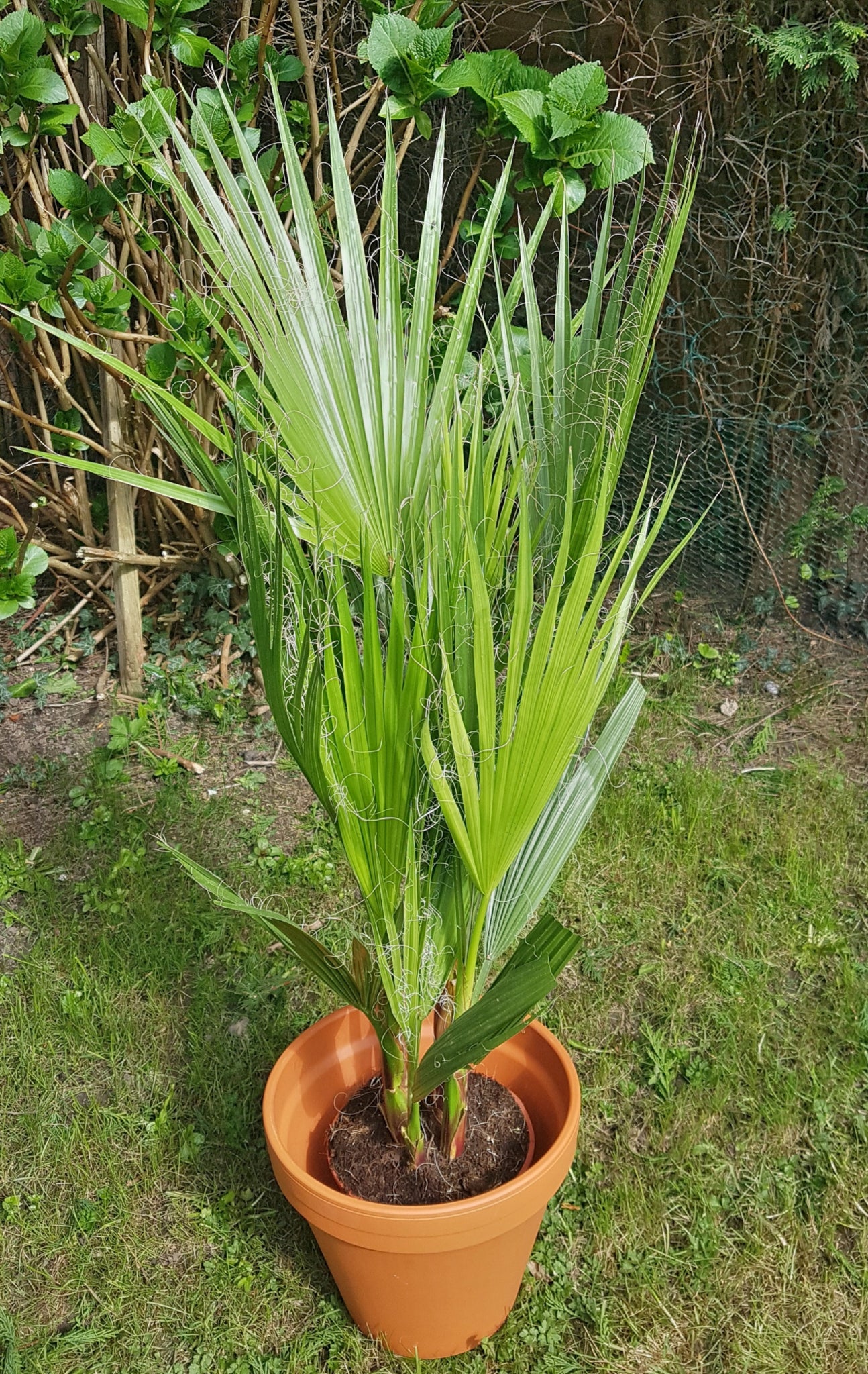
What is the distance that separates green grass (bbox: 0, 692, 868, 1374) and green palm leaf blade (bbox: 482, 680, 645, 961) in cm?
64

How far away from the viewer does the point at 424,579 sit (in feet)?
3.35

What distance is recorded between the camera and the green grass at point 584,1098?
4.81 ft

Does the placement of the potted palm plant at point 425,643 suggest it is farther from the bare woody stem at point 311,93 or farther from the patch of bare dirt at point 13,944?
the bare woody stem at point 311,93

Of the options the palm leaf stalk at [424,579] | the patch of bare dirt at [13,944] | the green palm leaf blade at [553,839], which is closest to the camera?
the palm leaf stalk at [424,579]

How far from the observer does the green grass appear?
4.81 feet

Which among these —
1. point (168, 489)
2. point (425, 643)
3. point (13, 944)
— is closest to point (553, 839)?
point (425, 643)

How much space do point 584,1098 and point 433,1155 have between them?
522 millimetres

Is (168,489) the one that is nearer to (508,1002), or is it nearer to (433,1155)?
(508,1002)

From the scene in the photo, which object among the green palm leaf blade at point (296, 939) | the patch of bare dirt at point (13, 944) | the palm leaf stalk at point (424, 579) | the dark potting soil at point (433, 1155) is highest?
the palm leaf stalk at point (424, 579)

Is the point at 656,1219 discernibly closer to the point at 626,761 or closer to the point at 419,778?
the point at 419,778

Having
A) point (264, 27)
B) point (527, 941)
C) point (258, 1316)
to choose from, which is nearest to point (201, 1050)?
point (258, 1316)

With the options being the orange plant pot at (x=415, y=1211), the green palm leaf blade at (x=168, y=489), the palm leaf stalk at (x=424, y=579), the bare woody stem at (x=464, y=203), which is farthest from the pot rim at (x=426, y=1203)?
the bare woody stem at (x=464, y=203)

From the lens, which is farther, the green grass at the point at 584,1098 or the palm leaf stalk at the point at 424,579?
the green grass at the point at 584,1098

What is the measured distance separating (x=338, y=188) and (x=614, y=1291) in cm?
153
